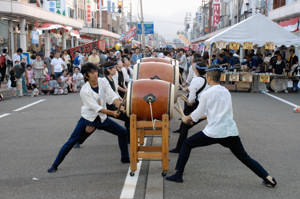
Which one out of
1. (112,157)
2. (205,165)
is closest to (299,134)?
(205,165)

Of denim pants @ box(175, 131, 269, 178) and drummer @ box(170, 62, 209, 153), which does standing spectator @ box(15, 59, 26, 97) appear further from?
denim pants @ box(175, 131, 269, 178)

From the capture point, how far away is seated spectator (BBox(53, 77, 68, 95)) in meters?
17.8

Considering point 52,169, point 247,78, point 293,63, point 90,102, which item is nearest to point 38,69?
point 247,78

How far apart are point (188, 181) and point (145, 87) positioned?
1.40 m

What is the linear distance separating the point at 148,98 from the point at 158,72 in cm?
209

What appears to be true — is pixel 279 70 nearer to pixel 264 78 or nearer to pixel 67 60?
pixel 264 78

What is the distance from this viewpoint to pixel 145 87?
5.57 meters

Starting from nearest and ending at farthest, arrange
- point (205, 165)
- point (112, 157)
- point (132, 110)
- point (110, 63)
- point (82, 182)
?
1. point (82, 182)
2. point (132, 110)
3. point (205, 165)
4. point (112, 157)
5. point (110, 63)

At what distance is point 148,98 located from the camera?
548 cm

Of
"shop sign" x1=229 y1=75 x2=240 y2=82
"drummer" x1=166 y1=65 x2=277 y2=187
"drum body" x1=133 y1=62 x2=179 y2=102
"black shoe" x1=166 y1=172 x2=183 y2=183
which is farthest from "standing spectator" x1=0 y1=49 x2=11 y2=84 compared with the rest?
"drummer" x1=166 y1=65 x2=277 y2=187

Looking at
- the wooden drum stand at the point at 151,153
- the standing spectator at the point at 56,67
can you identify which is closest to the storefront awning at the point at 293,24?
the standing spectator at the point at 56,67

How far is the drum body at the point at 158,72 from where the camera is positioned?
7.46m

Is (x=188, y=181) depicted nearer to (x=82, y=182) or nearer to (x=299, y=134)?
(x=82, y=182)

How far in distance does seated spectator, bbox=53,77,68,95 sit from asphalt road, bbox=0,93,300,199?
7286mm
